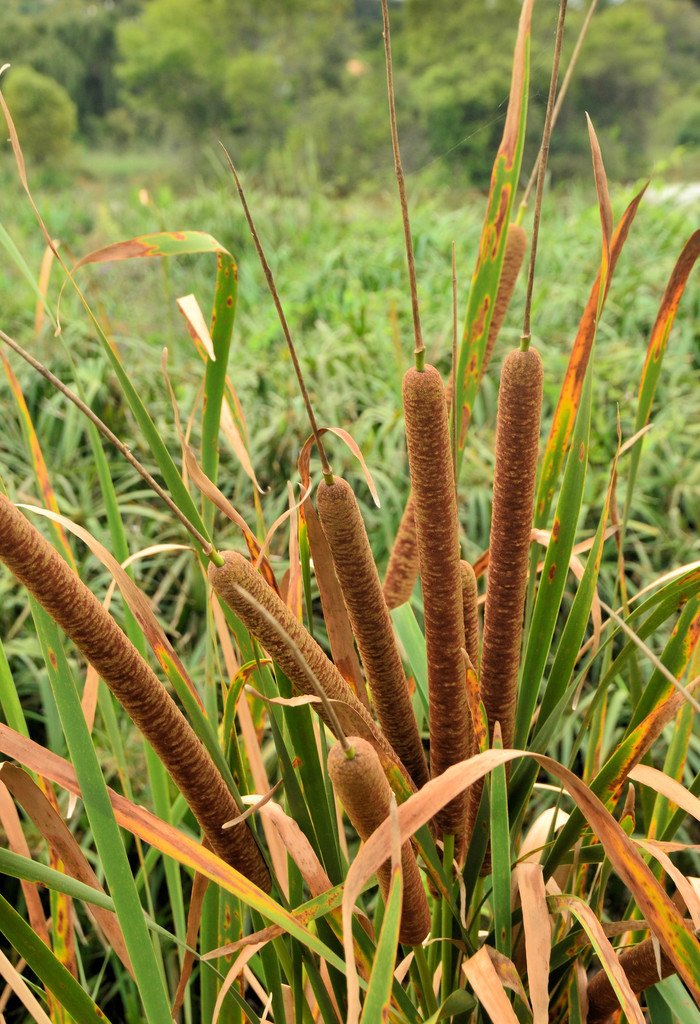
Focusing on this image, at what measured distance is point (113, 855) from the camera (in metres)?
0.32

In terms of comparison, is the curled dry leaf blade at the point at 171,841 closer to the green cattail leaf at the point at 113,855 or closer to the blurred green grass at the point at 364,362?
the green cattail leaf at the point at 113,855

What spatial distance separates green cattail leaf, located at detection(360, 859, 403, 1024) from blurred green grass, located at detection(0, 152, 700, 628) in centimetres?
47

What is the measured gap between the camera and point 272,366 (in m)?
2.03

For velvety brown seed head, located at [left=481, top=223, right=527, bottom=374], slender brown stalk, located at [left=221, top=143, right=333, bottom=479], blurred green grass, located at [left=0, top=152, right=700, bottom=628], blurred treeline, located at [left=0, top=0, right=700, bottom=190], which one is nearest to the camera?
slender brown stalk, located at [left=221, top=143, right=333, bottom=479]

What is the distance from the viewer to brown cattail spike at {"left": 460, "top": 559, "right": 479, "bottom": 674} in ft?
1.48

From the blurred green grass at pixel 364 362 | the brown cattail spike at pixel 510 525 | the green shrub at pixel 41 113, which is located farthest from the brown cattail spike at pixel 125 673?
the green shrub at pixel 41 113

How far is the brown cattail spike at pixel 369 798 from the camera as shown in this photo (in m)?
0.29

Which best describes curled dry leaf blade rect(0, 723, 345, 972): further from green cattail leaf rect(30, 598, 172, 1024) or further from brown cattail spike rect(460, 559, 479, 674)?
brown cattail spike rect(460, 559, 479, 674)

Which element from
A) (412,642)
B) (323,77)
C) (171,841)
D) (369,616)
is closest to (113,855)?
(171,841)

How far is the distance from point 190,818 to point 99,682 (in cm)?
33

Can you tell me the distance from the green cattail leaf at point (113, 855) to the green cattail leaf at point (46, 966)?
1.5 inches

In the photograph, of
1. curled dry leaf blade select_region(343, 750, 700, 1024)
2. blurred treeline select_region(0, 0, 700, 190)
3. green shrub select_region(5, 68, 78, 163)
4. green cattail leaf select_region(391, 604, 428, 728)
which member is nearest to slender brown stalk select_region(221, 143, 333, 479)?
curled dry leaf blade select_region(343, 750, 700, 1024)

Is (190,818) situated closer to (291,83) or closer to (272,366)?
(272,366)

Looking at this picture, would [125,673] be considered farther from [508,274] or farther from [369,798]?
[508,274]
